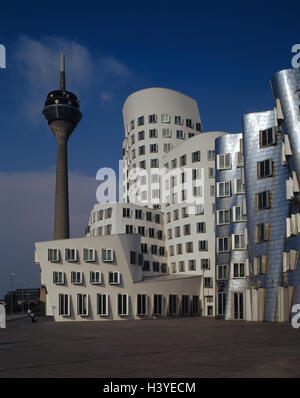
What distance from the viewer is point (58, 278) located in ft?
203

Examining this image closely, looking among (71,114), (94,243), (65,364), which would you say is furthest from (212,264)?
(65,364)

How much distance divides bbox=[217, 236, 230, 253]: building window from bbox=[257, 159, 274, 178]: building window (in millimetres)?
12372

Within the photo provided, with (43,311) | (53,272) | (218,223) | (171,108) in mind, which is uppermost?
(171,108)

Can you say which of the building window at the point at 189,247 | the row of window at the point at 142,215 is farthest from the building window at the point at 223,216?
the row of window at the point at 142,215

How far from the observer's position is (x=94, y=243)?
2480 inches

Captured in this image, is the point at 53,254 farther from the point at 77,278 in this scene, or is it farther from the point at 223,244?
the point at 223,244

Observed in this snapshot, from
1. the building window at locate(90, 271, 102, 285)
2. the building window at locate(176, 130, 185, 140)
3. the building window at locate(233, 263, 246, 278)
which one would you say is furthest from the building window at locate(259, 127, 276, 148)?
the building window at locate(176, 130, 185, 140)

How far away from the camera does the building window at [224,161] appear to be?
62.0m

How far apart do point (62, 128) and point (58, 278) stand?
5499 centimetres

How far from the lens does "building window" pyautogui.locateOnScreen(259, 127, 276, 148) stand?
168ft

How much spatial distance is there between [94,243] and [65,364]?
152ft

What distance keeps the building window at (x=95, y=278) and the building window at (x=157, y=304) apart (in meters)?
7.59

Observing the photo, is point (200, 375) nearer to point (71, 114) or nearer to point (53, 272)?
point (53, 272)

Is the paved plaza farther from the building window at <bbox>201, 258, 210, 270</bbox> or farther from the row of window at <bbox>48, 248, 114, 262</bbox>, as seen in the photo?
the building window at <bbox>201, 258, 210, 270</bbox>
